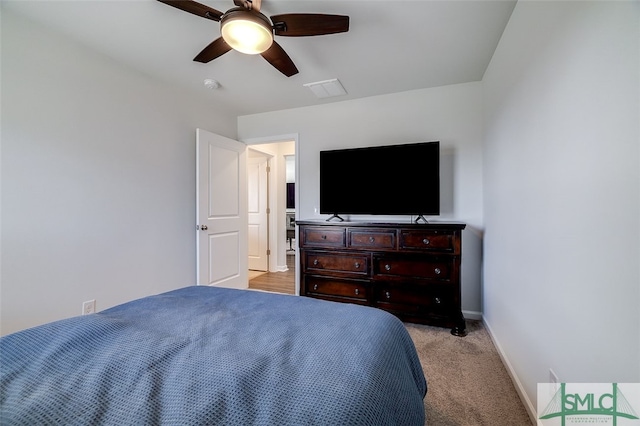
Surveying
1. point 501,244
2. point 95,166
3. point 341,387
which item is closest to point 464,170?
point 501,244

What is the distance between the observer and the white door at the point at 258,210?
16.4 ft

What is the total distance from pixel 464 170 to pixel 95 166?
3564 mm

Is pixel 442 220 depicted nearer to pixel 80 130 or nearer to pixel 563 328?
pixel 563 328

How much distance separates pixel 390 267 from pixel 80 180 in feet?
9.34

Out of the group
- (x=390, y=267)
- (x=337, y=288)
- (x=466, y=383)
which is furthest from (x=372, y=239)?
(x=466, y=383)

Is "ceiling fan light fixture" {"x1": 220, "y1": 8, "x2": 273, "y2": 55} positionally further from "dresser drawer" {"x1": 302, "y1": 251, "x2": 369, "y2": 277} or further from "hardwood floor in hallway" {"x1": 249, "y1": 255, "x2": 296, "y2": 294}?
"hardwood floor in hallway" {"x1": 249, "y1": 255, "x2": 296, "y2": 294}

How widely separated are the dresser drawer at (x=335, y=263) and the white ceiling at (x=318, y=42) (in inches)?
73.4

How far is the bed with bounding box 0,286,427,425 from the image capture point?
0.62 m

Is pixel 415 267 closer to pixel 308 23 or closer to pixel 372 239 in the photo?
pixel 372 239

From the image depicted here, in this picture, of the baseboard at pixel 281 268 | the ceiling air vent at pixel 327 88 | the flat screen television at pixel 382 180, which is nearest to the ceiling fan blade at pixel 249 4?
the ceiling air vent at pixel 327 88

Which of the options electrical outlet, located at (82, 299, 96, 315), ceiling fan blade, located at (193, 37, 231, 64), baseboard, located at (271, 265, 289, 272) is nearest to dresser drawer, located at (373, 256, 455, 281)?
ceiling fan blade, located at (193, 37, 231, 64)

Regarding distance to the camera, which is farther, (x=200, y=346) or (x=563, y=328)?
(x=563, y=328)

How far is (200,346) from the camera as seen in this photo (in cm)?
90

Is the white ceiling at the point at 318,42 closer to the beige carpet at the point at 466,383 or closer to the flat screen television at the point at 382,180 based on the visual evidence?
the flat screen television at the point at 382,180
